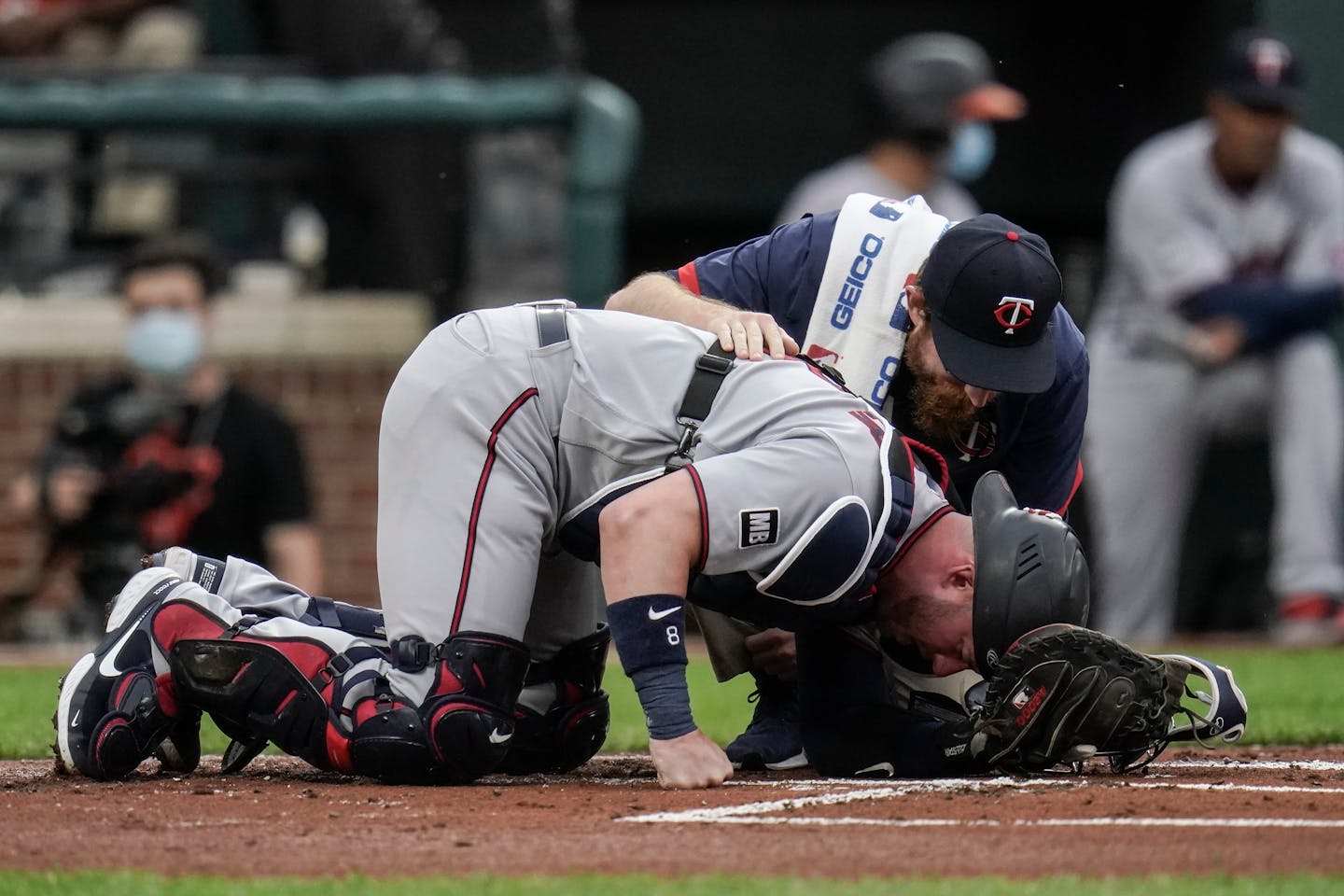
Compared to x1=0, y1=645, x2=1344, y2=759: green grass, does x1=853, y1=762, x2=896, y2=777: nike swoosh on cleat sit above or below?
above

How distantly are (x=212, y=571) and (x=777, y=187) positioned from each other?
809 cm

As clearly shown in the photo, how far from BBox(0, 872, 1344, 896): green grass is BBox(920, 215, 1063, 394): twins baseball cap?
169cm

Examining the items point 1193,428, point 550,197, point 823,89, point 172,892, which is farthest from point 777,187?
point 172,892

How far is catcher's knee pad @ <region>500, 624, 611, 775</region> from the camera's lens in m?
4.89

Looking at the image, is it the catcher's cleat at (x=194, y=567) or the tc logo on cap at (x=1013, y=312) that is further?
the catcher's cleat at (x=194, y=567)

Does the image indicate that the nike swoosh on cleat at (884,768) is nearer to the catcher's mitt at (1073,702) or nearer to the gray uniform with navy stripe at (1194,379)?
the catcher's mitt at (1073,702)

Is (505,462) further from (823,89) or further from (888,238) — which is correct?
(823,89)

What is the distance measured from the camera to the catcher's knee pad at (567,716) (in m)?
4.89

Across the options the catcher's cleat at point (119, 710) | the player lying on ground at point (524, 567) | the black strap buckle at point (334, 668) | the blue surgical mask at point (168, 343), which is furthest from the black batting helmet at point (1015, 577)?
the blue surgical mask at point (168, 343)

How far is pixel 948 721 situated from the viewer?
4766mm

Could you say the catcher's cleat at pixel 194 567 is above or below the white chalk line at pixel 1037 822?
above

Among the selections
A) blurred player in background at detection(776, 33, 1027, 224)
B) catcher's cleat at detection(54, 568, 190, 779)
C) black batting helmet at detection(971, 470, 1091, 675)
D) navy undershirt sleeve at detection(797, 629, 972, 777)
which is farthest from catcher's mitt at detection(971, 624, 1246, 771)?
blurred player in background at detection(776, 33, 1027, 224)

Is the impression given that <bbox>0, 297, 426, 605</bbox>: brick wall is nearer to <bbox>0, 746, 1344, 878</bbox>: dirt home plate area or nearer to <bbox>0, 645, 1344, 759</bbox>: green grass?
<bbox>0, 645, 1344, 759</bbox>: green grass

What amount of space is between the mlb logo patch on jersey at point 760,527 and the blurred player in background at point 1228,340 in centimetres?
538
